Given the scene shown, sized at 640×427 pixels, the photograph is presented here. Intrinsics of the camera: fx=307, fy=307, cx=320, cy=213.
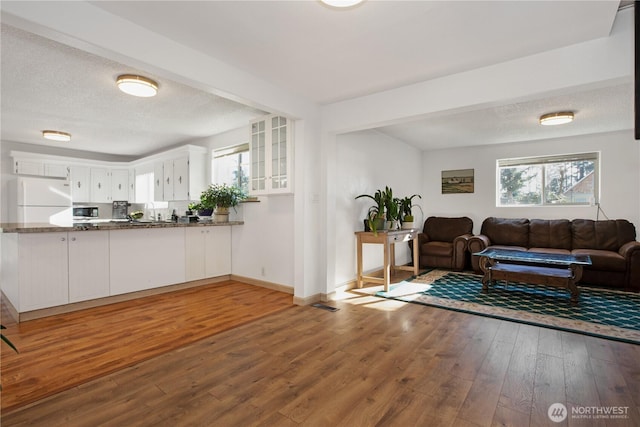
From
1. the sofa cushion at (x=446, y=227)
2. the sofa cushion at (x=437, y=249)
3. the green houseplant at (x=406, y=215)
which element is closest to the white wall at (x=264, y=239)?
the green houseplant at (x=406, y=215)

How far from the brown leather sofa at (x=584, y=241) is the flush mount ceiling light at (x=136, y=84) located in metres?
5.24

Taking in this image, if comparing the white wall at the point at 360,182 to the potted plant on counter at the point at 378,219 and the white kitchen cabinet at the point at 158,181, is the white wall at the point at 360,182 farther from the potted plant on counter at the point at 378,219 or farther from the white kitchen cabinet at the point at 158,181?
the white kitchen cabinet at the point at 158,181

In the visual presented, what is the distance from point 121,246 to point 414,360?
3538 mm

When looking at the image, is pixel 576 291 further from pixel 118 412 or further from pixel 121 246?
pixel 121 246

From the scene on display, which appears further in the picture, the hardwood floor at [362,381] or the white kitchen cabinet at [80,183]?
the white kitchen cabinet at [80,183]

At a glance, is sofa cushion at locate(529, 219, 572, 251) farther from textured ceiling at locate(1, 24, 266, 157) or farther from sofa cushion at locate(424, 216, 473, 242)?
textured ceiling at locate(1, 24, 266, 157)

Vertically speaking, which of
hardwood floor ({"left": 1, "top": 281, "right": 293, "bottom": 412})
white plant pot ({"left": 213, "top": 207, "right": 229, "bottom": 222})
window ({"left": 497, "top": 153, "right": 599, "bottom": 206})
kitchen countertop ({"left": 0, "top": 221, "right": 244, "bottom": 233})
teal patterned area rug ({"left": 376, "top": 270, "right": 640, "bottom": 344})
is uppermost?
window ({"left": 497, "top": 153, "right": 599, "bottom": 206})

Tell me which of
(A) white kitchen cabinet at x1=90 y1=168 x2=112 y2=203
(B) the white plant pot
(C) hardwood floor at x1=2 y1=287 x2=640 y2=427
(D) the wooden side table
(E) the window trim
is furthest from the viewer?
(A) white kitchen cabinet at x1=90 y1=168 x2=112 y2=203

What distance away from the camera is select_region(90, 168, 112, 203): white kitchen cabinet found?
701cm

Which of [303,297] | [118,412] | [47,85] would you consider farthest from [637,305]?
[47,85]

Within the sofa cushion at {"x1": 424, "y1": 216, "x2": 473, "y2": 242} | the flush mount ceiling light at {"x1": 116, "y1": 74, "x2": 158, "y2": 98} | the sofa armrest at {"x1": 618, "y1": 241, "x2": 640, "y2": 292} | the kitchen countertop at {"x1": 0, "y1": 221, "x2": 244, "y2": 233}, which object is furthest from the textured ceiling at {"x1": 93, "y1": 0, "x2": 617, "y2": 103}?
the sofa cushion at {"x1": 424, "y1": 216, "x2": 473, "y2": 242}

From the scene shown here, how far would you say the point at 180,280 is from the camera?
4344mm

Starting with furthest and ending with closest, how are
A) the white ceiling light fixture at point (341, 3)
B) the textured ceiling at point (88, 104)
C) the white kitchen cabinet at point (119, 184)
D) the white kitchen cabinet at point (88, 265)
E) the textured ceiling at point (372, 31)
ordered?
the white kitchen cabinet at point (119, 184)
the white kitchen cabinet at point (88, 265)
the textured ceiling at point (88, 104)
the textured ceiling at point (372, 31)
the white ceiling light fixture at point (341, 3)

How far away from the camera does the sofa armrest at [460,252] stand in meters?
5.46
